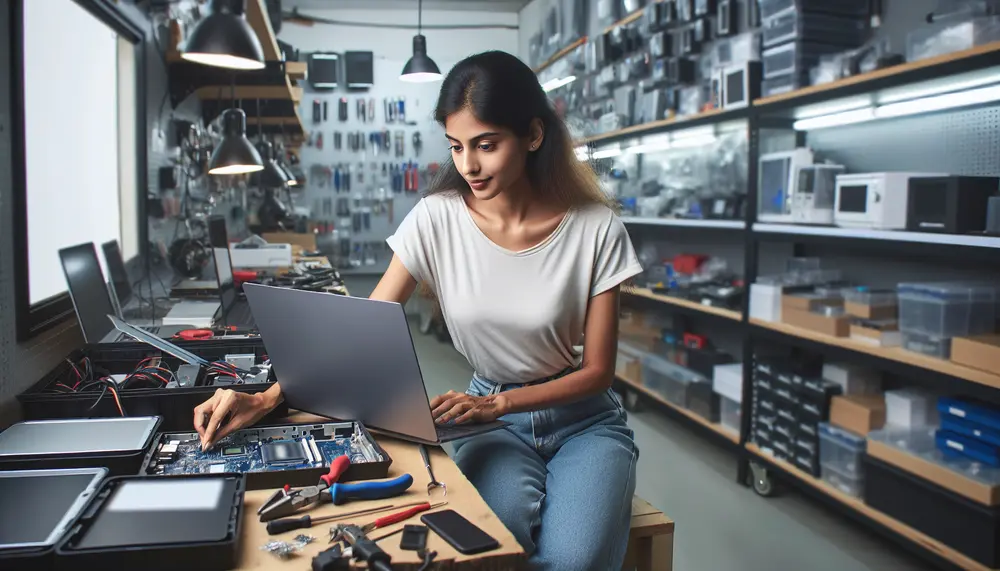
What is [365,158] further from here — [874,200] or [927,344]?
[927,344]

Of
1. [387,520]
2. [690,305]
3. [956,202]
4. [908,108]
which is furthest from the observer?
[690,305]

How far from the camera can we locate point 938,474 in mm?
2311

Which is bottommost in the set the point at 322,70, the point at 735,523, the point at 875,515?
the point at 735,523

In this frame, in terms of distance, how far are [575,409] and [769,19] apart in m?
2.37

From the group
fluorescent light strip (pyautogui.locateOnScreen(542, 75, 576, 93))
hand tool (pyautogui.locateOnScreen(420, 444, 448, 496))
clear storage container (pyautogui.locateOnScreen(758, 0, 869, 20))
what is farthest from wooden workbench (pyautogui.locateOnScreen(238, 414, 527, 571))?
fluorescent light strip (pyautogui.locateOnScreen(542, 75, 576, 93))

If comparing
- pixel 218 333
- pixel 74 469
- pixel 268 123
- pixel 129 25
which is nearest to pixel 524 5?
pixel 268 123

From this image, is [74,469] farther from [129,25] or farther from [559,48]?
[559,48]

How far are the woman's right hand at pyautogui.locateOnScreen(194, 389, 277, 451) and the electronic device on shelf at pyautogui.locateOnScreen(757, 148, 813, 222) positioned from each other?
8.04ft

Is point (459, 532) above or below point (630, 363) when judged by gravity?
above

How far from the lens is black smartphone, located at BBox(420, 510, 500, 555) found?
0.86m

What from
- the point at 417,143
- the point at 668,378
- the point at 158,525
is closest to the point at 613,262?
the point at 158,525

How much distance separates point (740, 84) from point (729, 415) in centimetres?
153

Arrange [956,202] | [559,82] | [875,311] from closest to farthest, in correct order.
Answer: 1. [956,202]
2. [875,311]
3. [559,82]

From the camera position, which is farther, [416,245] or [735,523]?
[735,523]
